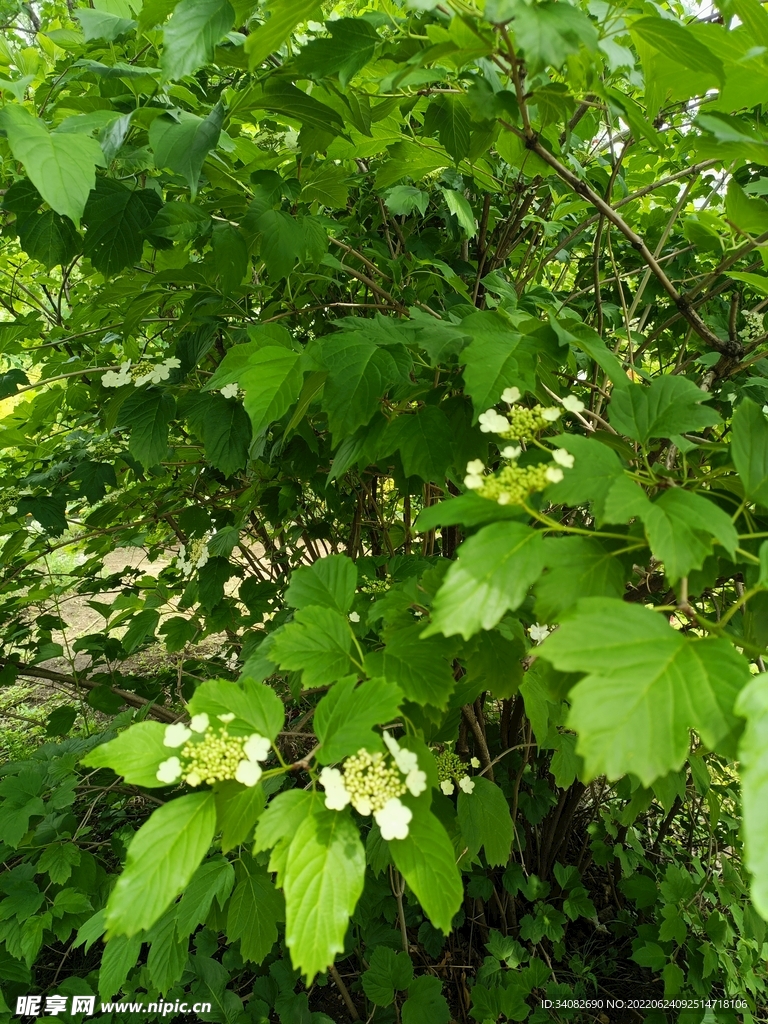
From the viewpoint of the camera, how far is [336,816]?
63 cm

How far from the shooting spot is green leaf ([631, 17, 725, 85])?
2.43ft

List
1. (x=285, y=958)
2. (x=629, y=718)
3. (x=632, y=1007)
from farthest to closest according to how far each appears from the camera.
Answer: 1. (x=632, y=1007)
2. (x=285, y=958)
3. (x=629, y=718)

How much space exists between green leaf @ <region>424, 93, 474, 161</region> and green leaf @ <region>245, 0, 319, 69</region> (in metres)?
0.39

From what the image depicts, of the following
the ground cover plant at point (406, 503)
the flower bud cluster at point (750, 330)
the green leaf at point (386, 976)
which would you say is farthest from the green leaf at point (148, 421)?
the flower bud cluster at point (750, 330)

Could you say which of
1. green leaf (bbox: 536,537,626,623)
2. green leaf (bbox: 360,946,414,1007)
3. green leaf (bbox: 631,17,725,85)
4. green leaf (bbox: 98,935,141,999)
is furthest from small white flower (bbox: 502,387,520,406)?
green leaf (bbox: 360,946,414,1007)

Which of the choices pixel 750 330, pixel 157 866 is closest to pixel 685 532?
pixel 157 866

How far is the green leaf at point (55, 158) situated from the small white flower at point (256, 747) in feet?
2.34

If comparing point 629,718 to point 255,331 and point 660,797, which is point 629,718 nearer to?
point 660,797

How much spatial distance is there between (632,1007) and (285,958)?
1.16m

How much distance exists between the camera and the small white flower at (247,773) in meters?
0.63

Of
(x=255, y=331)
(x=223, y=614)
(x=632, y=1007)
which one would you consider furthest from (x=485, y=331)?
(x=632, y=1007)

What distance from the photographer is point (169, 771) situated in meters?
0.63

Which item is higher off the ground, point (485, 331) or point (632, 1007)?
point (485, 331)

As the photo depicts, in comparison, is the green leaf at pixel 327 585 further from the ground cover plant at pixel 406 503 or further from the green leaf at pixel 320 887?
the green leaf at pixel 320 887
